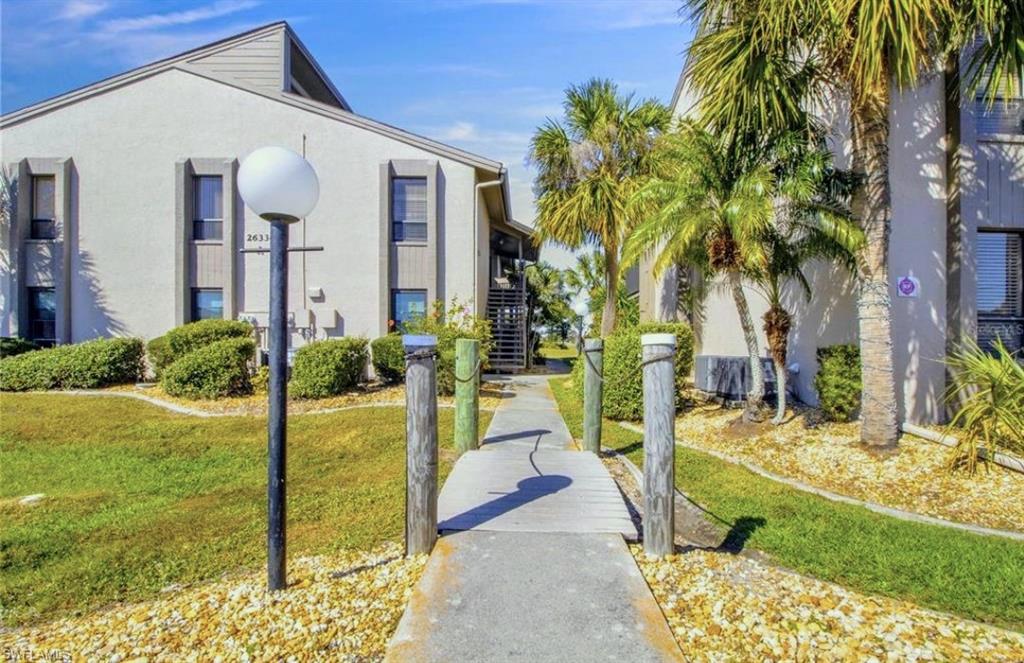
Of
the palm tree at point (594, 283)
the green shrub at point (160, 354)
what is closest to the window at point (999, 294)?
the palm tree at point (594, 283)

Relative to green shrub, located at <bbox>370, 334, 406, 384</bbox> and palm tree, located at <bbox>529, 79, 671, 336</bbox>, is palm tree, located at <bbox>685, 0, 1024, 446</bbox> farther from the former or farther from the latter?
green shrub, located at <bbox>370, 334, 406, 384</bbox>

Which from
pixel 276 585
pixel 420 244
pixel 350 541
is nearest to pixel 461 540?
pixel 350 541

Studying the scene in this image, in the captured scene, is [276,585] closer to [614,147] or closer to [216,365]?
[216,365]

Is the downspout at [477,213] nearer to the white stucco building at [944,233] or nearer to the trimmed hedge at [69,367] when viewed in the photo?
the white stucco building at [944,233]

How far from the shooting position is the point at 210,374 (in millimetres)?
10281

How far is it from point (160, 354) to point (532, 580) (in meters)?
11.6

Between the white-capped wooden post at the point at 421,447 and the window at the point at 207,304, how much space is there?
38.1 feet

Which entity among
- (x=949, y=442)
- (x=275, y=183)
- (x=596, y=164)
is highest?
(x=596, y=164)

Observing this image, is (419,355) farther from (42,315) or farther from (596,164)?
(42,315)

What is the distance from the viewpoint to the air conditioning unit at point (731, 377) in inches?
370

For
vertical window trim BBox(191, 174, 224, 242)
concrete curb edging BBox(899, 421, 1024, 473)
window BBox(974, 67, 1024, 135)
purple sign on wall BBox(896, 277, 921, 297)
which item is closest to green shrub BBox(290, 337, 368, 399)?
vertical window trim BBox(191, 174, 224, 242)

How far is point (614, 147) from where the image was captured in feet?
43.4

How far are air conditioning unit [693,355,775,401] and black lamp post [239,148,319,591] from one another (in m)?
8.47

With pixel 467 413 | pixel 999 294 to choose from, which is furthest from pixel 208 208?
pixel 999 294
